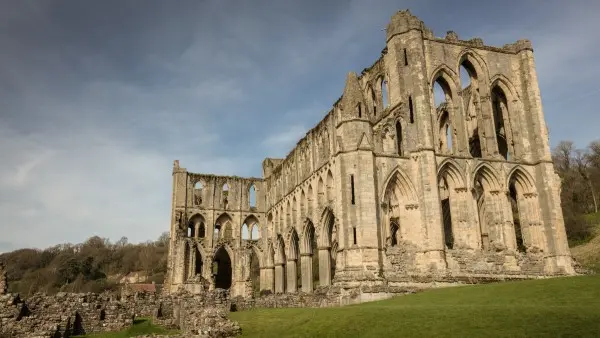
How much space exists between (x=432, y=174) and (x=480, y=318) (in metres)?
14.7

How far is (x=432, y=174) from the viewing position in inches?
1033

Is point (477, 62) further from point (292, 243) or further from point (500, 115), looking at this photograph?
point (292, 243)

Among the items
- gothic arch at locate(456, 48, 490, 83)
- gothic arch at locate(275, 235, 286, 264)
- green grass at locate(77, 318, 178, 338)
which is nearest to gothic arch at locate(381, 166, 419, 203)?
gothic arch at locate(456, 48, 490, 83)

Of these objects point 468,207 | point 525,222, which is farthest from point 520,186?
point 468,207

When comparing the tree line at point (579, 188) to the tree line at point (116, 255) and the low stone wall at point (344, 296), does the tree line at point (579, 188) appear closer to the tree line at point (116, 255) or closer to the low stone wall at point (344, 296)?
the tree line at point (116, 255)

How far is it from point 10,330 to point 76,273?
65.8 m

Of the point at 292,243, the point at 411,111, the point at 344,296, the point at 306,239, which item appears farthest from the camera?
the point at 292,243

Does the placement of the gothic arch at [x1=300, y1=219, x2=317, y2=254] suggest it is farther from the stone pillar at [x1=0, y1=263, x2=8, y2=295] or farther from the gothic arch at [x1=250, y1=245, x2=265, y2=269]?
the stone pillar at [x1=0, y1=263, x2=8, y2=295]

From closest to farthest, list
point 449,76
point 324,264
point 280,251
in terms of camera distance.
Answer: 1. point 449,76
2. point 324,264
3. point 280,251

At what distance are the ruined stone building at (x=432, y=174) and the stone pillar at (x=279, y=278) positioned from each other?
5.75 metres

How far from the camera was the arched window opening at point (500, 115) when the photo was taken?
31.2m

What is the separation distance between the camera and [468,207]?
27.0 meters

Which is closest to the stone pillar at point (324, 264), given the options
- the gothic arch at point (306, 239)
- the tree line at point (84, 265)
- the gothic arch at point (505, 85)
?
the gothic arch at point (306, 239)

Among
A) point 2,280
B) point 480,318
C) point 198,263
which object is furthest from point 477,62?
point 198,263
